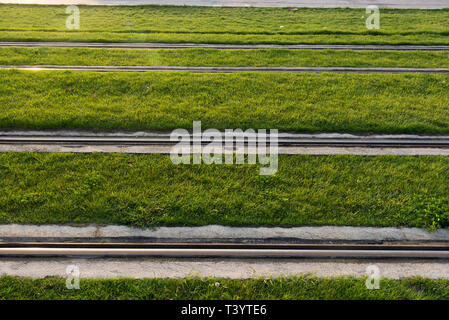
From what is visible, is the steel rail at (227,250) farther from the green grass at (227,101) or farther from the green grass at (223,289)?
the green grass at (227,101)

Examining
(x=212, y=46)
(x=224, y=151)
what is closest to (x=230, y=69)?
(x=212, y=46)

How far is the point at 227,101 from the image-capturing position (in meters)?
7.95

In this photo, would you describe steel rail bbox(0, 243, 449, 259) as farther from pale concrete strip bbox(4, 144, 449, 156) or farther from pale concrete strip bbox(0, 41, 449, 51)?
pale concrete strip bbox(0, 41, 449, 51)

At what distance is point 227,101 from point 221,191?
3.20 meters

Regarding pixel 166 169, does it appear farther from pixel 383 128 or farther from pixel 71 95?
pixel 383 128

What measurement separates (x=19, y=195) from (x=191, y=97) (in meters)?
4.42

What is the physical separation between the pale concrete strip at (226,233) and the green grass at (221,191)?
0.37 ft

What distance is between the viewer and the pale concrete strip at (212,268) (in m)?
4.27

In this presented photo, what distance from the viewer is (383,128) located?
7.07m

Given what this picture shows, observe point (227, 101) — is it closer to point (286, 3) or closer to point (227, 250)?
point (227, 250)

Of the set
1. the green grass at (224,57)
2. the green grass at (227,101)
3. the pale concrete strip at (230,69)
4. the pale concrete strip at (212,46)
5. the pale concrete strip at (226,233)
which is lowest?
the pale concrete strip at (226,233)

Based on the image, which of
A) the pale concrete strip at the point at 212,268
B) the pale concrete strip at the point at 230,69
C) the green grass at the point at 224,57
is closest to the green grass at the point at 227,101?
the pale concrete strip at the point at 230,69

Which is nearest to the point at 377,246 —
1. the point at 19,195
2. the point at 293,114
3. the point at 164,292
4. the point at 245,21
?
the point at 164,292

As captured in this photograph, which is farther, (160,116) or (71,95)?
(71,95)
